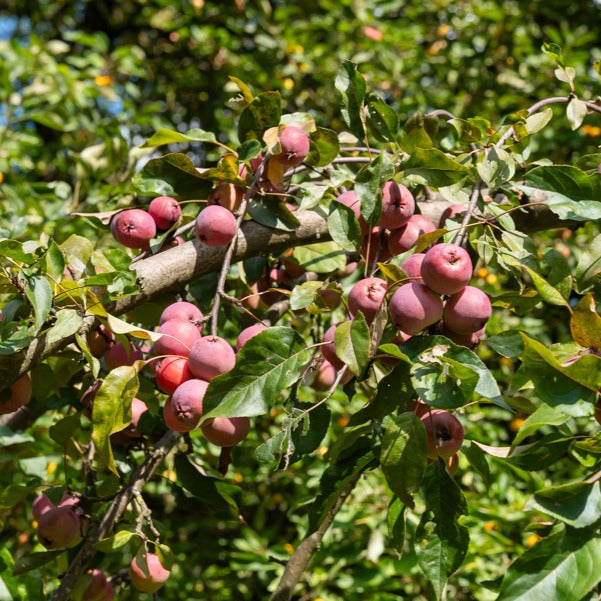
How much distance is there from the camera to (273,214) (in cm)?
106

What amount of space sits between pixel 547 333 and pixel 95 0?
10.1ft

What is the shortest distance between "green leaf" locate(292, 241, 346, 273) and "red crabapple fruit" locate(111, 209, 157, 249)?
221mm

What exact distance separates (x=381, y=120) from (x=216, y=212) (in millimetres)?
273

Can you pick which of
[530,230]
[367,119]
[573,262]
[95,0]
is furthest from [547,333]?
[95,0]

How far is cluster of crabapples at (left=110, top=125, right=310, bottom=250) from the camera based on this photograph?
3.21 ft

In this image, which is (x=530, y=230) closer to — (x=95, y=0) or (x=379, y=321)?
(x=379, y=321)

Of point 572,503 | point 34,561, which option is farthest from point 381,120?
point 34,561

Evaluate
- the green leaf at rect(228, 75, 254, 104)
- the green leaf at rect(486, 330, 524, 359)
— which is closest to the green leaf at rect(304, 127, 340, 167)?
the green leaf at rect(228, 75, 254, 104)

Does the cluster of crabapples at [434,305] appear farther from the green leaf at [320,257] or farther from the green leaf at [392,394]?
the green leaf at [320,257]

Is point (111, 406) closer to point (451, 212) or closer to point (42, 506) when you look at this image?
point (42, 506)

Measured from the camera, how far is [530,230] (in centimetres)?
115

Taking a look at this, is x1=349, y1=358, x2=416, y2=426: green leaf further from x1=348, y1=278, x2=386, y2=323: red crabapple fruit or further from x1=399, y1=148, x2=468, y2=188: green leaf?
x1=399, y1=148, x2=468, y2=188: green leaf

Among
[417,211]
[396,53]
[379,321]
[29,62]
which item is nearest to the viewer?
[379,321]

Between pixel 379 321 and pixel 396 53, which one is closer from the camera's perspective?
pixel 379 321
